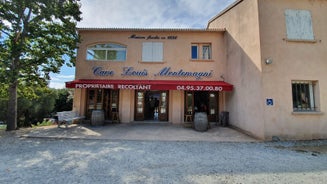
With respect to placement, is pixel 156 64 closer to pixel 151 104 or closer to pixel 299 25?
pixel 151 104

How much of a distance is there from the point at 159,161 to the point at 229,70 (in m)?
10.7

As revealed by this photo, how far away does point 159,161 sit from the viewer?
6344 millimetres

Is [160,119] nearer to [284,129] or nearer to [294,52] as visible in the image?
[284,129]

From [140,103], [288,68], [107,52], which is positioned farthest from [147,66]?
[288,68]

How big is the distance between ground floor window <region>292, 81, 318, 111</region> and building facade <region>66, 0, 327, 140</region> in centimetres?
5

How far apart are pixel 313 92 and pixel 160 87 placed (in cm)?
1024

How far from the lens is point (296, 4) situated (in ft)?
34.7

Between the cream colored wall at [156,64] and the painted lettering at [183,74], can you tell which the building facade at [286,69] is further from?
the painted lettering at [183,74]

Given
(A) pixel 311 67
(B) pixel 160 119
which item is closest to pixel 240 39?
(A) pixel 311 67

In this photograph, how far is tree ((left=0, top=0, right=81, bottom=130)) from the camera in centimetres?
1066

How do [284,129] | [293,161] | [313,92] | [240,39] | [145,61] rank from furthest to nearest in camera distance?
[145,61], [240,39], [313,92], [284,129], [293,161]

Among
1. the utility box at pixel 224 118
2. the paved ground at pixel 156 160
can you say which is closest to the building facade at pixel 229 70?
the utility box at pixel 224 118

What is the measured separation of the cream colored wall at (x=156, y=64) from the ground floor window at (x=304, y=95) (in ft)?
18.5

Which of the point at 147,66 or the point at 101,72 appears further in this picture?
the point at 147,66
